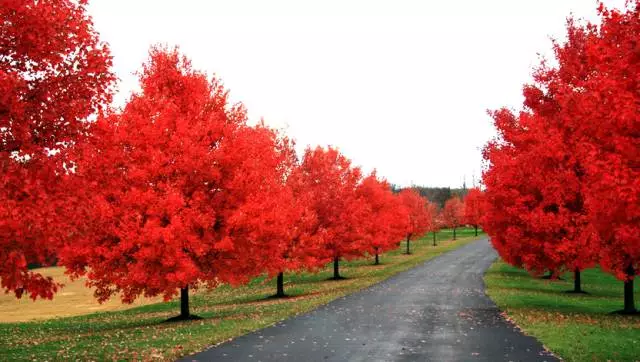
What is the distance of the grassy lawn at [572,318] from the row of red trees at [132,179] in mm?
9911

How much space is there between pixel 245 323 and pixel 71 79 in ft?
34.2

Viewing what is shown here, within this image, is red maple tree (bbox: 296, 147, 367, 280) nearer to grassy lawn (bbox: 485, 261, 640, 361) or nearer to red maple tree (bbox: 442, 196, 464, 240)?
grassy lawn (bbox: 485, 261, 640, 361)

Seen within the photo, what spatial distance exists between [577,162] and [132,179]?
16.8 metres

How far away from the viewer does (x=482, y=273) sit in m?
43.1

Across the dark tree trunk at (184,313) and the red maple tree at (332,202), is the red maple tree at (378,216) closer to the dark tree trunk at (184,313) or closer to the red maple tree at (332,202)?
the red maple tree at (332,202)

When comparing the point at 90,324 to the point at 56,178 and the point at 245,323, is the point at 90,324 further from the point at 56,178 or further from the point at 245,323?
the point at 56,178

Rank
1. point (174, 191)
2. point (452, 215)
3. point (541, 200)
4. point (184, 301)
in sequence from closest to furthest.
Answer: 1. point (174, 191)
2. point (184, 301)
3. point (541, 200)
4. point (452, 215)

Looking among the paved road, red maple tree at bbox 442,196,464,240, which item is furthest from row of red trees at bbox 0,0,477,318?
red maple tree at bbox 442,196,464,240

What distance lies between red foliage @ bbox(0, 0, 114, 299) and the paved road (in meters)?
4.24

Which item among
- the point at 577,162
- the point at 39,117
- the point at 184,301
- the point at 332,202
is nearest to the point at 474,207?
the point at 332,202

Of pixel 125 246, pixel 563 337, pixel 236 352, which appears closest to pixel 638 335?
pixel 563 337

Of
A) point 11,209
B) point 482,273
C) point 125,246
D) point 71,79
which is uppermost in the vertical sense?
point 71,79

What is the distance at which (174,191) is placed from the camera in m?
19.3

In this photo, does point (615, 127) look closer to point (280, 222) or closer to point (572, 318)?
point (572, 318)
